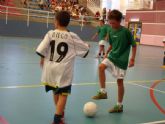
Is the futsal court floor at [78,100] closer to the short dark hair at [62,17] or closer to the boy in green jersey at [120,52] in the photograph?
the boy in green jersey at [120,52]

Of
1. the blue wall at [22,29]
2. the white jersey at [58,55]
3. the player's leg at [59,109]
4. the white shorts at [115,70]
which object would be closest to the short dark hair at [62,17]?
the white jersey at [58,55]

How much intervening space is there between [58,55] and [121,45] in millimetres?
1291

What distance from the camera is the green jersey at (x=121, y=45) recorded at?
14.7 feet

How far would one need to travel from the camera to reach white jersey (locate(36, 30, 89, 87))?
356 centimetres

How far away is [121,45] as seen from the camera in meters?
4.50

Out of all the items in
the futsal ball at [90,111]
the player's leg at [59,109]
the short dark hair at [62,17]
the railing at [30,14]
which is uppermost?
the railing at [30,14]

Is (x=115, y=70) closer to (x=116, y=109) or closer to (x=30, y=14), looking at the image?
(x=116, y=109)

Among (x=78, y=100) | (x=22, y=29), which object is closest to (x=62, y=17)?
(x=78, y=100)

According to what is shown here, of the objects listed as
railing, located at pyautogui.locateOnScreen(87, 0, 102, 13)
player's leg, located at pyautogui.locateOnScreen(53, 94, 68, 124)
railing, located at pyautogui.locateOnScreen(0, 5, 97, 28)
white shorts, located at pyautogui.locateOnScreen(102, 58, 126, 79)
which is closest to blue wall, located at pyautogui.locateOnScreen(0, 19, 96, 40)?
railing, located at pyautogui.locateOnScreen(0, 5, 97, 28)

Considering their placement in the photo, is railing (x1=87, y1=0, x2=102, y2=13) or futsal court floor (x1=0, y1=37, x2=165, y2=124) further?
railing (x1=87, y1=0, x2=102, y2=13)

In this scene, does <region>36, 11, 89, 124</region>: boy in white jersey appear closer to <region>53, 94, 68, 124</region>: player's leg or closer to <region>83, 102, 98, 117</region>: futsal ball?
<region>53, 94, 68, 124</region>: player's leg

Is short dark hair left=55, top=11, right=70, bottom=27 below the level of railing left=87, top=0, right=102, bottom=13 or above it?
below

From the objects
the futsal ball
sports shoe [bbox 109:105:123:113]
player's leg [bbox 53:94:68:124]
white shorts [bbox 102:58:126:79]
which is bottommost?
sports shoe [bbox 109:105:123:113]

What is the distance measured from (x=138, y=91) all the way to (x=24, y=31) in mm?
17313
